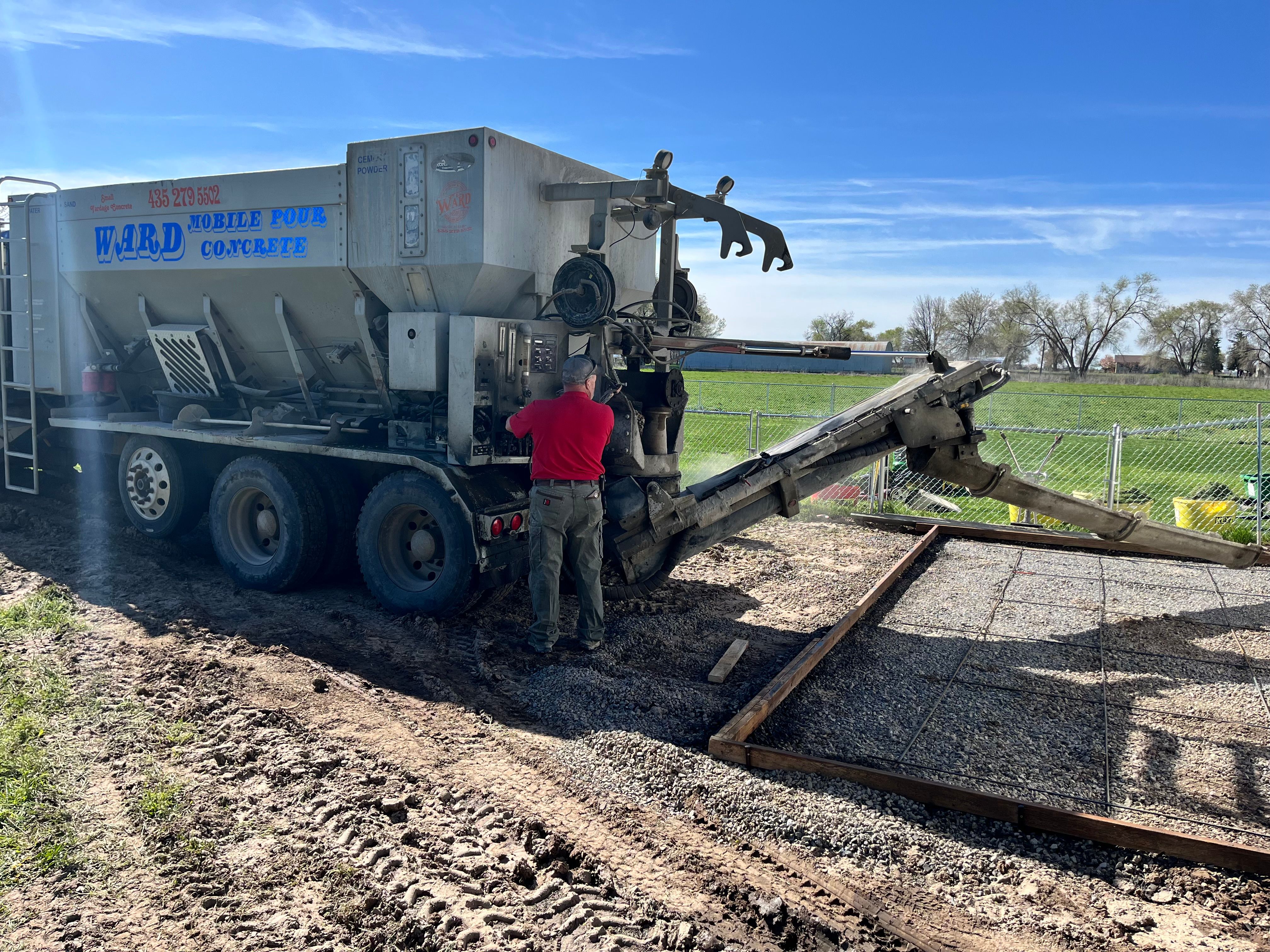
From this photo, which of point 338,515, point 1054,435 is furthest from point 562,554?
point 1054,435

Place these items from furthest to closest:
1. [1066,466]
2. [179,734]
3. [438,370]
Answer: [1066,466] → [438,370] → [179,734]

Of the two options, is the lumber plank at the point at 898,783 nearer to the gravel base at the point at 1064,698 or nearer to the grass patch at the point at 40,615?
the gravel base at the point at 1064,698

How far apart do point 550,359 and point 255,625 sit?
2.88 meters

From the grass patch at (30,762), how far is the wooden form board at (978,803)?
2919 mm

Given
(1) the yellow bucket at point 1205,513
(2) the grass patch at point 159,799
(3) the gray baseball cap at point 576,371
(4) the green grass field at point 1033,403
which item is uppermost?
(3) the gray baseball cap at point 576,371

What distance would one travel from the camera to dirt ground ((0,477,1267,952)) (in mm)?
3408

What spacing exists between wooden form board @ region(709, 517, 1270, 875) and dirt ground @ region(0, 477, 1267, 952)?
0.06 meters

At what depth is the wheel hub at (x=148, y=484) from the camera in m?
8.67

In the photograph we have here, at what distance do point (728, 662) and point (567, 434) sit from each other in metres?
1.83

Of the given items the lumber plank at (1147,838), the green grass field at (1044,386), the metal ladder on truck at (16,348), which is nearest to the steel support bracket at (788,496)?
→ the lumber plank at (1147,838)

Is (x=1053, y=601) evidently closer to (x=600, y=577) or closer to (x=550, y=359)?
(x=600, y=577)

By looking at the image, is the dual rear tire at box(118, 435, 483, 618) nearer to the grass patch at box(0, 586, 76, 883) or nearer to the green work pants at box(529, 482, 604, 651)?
the green work pants at box(529, 482, 604, 651)

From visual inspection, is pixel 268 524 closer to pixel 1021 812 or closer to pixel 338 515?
pixel 338 515

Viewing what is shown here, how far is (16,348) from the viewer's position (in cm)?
991
